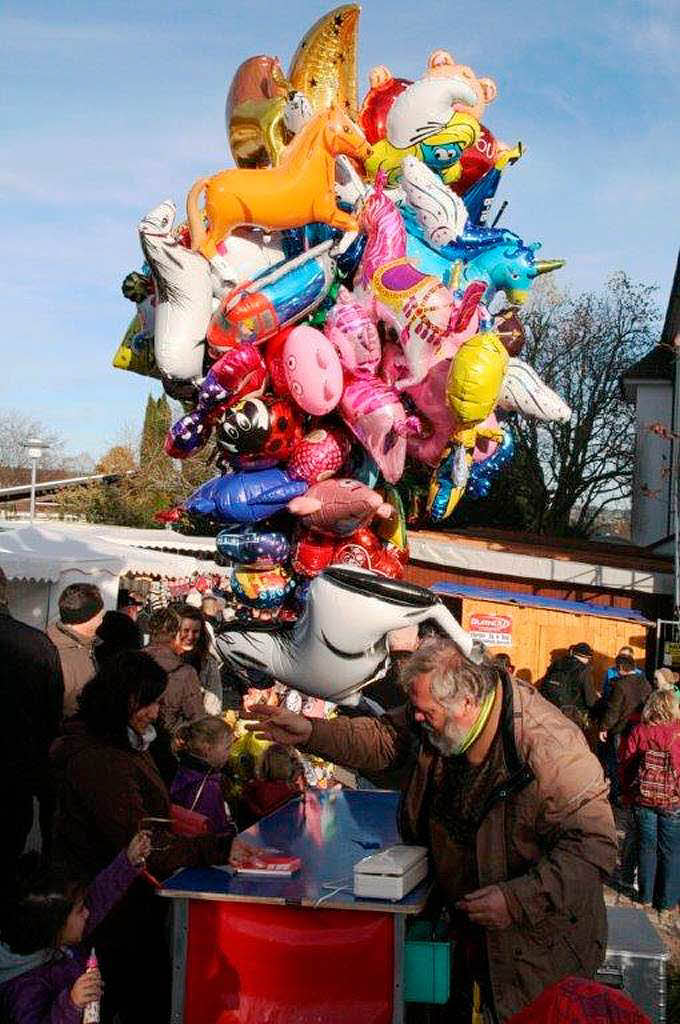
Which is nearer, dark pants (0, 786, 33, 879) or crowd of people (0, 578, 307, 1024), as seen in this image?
crowd of people (0, 578, 307, 1024)

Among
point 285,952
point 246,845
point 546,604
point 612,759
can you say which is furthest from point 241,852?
point 546,604

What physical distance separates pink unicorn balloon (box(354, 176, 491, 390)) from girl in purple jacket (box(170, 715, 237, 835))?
58.2 inches

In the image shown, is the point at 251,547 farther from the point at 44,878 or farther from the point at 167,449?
the point at 44,878

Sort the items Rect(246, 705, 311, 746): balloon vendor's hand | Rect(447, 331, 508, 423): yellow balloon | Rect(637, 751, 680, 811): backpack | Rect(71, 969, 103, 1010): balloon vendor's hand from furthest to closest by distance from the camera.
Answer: Rect(637, 751, 680, 811): backpack → Rect(447, 331, 508, 423): yellow balloon → Rect(246, 705, 311, 746): balloon vendor's hand → Rect(71, 969, 103, 1010): balloon vendor's hand

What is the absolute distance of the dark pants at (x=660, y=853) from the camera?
6.73m

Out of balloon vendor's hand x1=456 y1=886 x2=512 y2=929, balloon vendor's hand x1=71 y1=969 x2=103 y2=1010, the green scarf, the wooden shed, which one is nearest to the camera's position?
balloon vendor's hand x1=71 y1=969 x2=103 y2=1010

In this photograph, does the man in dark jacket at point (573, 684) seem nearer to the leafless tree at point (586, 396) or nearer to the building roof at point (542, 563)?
the building roof at point (542, 563)

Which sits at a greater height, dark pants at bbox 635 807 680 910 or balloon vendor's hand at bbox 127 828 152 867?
balloon vendor's hand at bbox 127 828 152 867

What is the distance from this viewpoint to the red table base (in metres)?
3.10

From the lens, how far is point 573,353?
2786cm

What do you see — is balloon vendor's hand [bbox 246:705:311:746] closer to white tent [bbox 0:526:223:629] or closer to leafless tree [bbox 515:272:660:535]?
white tent [bbox 0:526:223:629]

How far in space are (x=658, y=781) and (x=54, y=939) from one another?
4.70 m

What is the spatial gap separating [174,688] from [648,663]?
1042cm

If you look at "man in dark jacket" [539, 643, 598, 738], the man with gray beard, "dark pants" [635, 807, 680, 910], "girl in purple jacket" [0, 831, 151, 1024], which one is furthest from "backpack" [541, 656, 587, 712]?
"girl in purple jacket" [0, 831, 151, 1024]
